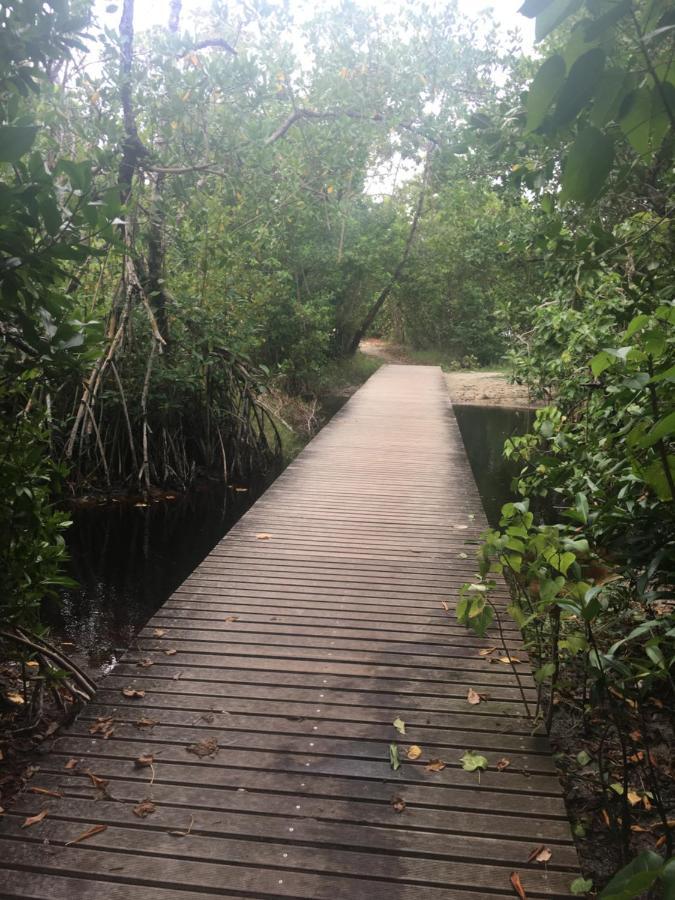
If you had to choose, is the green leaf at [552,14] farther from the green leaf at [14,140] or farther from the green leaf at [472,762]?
the green leaf at [472,762]

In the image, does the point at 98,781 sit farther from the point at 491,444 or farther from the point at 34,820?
the point at 491,444

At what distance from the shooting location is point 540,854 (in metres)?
1.87

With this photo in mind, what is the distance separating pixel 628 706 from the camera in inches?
136

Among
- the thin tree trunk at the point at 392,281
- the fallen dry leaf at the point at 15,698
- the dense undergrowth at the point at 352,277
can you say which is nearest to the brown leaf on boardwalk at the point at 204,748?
the dense undergrowth at the point at 352,277

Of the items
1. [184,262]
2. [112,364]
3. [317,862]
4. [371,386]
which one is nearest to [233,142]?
[184,262]

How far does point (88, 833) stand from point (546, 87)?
2.04m

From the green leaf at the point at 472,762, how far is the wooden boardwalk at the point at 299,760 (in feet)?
0.07

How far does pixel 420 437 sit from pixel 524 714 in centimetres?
536

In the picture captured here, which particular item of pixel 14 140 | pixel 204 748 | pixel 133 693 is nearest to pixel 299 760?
pixel 204 748

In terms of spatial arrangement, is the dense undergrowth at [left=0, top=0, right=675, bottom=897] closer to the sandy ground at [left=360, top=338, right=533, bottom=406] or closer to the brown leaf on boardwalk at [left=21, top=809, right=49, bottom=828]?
the brown leaf on boardwalk at [left=21, top=809, right=49, bottom=828]

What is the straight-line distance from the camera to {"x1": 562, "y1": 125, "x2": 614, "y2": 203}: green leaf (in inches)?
29.0

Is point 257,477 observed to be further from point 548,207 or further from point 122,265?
point 548,207

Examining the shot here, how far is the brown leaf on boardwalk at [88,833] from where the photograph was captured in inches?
74.3

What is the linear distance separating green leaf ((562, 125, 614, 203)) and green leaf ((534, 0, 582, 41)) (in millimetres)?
107
